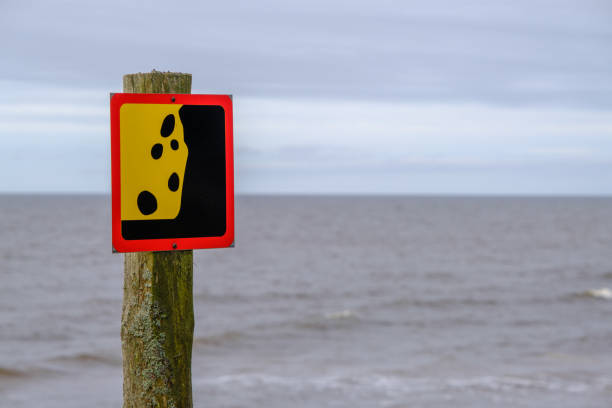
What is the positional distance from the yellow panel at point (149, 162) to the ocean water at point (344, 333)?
9.07 m

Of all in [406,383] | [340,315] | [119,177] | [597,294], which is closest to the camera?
[119,177]

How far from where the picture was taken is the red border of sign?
255 centimetres

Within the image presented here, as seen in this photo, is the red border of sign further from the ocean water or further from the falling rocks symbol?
the ocean water

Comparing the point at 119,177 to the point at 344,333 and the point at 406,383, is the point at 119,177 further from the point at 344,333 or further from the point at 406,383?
the point at 344,333

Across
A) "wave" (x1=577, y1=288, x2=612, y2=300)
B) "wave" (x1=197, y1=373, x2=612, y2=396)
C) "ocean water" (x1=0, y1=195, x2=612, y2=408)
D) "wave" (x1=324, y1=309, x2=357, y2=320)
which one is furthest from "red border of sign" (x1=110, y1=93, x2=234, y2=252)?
"wave" (x1=577, y1=288, x2=612, y2=300)

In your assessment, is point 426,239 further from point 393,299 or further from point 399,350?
point 399,350

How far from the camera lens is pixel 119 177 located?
2553 millimetres

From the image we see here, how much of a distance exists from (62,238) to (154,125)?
58133mm

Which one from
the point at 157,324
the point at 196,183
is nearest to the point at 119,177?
the point at 196,183

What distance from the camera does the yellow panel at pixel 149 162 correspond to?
2566 millimetres

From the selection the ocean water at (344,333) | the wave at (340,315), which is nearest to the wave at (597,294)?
the ocean water at (344,333)

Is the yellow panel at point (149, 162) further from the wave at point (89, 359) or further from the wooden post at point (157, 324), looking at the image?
the wave at point (89, 359)

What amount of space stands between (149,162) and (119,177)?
0.43 ft

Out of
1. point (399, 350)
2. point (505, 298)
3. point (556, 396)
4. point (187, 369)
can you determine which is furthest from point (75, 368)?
point (505, 298)
